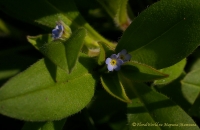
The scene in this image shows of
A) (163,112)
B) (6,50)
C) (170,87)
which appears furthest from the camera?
(6,50)

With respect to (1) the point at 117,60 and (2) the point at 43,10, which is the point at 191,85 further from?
(2) the point at 43,10

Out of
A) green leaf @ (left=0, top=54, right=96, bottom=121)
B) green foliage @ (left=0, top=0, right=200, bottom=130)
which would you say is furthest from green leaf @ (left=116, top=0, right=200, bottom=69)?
green leaf @ (left=0, top=54, right=96, bottom=121)

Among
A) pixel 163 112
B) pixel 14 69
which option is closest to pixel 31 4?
pixel 14 69

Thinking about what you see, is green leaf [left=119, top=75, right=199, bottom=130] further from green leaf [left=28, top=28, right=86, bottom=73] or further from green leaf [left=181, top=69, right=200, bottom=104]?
green leaf [left=28, top=28, right=86, bottom=73]

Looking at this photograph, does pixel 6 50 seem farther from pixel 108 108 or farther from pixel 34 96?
pixel 34 96

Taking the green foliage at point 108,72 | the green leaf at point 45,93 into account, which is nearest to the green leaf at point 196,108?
the green foliage at point 108,72

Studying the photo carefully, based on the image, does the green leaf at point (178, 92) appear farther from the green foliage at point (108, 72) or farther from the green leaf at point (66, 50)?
the green leaf at point (66, 50)
